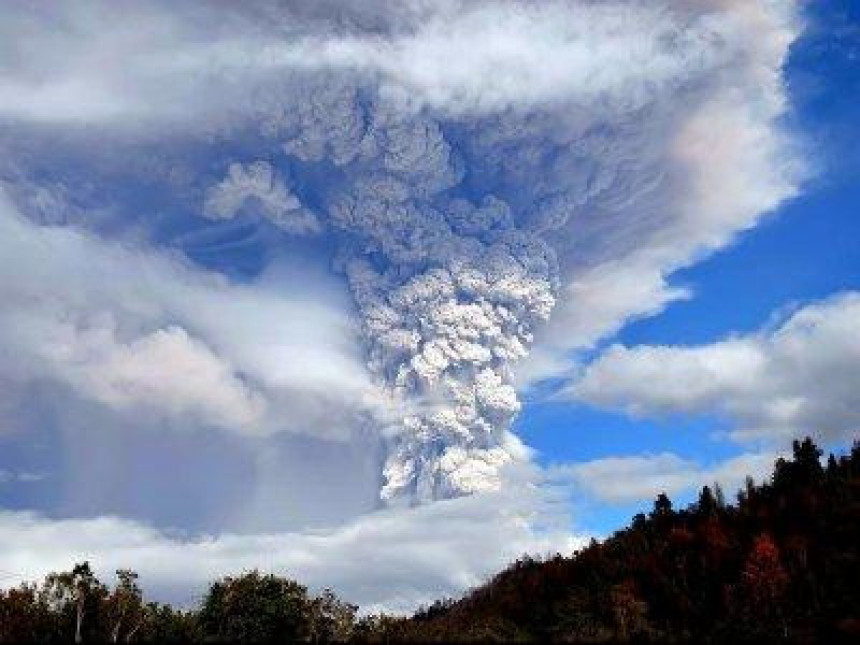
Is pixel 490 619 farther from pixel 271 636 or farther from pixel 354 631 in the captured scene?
pixel 271 636

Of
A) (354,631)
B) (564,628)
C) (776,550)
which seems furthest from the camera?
(776,550)

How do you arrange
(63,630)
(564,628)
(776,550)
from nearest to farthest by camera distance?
(63,630) < (564,628) < (776,550)

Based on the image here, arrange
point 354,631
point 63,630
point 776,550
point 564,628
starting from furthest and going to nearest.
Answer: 1. point 776,550
2. point 354,631
3. point 564,628
4. point 63,630

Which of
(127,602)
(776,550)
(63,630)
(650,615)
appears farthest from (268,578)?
(776,550)

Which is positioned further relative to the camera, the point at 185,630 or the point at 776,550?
the point at 776,550

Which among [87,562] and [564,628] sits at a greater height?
[87,562]

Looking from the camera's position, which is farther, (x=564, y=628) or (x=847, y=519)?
(x=847, y=519)

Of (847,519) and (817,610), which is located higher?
(847,519)

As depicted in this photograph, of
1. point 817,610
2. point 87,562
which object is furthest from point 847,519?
point 87,562

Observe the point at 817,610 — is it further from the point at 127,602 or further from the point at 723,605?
the point at 127,602
